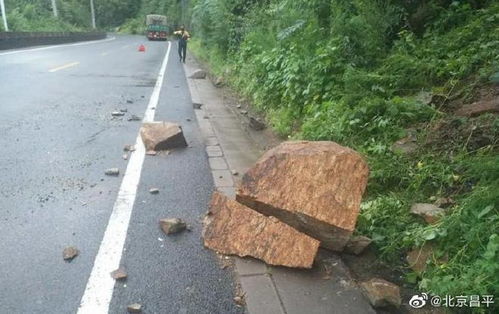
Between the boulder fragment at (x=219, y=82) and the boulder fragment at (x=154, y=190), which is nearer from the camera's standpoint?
the boulder fragment at (x=154, y=190)

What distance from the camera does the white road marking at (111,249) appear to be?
285cm

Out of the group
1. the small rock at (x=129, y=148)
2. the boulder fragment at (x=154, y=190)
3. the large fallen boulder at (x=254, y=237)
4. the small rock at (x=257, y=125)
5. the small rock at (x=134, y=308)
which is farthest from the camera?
the small rock at (x=257, y=125)

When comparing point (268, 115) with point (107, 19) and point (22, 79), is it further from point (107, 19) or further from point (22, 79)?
point (107, 19)

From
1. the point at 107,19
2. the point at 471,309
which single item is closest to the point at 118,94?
the point at 471,309

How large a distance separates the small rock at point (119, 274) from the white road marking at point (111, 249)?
0.03 m

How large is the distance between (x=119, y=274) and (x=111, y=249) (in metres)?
0.40

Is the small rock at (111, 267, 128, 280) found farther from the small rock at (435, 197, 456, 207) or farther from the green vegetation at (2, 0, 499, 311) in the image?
the small rock at (435, 197, 456, 207)

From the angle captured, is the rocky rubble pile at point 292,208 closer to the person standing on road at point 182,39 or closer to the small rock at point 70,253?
the small rock at point 70,253

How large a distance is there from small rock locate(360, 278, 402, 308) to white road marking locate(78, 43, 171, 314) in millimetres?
1799

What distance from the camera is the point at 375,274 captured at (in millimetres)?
3299

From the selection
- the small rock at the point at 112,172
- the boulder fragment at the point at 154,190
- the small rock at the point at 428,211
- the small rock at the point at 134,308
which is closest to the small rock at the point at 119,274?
the small rock at the point at 134,308

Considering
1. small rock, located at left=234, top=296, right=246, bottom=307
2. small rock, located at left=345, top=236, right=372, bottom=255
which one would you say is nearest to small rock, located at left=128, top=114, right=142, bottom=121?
small rock, located at left=345, top=236, right=372, bottom=255

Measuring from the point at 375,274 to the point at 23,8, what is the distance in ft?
169

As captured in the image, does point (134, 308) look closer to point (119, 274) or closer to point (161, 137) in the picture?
point (119, 274)
